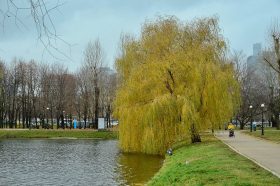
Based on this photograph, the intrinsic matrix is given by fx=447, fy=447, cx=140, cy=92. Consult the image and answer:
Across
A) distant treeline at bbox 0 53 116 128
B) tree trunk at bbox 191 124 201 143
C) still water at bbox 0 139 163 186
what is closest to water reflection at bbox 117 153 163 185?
still water at bbox 0 139 163 186

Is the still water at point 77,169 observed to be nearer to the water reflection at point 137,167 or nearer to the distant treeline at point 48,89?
the water reflection at point 137,167

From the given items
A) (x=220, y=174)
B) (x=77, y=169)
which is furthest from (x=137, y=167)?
(x=220, y=174)

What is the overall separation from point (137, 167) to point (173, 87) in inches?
319

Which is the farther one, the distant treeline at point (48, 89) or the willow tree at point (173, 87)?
the distant treeline at point (48, 89)

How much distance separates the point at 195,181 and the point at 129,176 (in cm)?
749

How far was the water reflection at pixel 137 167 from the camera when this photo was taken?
20.2 metres

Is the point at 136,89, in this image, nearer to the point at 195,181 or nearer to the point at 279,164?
the point at 279,164

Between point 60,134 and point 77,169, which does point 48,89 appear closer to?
point 60,134

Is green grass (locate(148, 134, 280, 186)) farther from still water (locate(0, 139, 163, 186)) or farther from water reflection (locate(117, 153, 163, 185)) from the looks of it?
still water (locate(0, 139, 163, 186))

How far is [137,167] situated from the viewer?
24531mm

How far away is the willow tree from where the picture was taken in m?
29.1

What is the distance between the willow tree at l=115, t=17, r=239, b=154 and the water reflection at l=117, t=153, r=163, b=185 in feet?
2.69

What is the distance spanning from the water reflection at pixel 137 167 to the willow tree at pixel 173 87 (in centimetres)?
82

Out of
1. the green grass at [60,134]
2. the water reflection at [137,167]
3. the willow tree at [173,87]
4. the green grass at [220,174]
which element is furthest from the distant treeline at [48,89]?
the green grass at [220,174]
